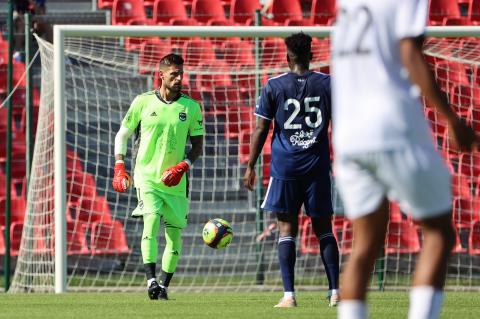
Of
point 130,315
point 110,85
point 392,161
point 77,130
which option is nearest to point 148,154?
point 130,315

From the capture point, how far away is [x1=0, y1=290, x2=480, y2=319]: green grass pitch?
23.3 feet

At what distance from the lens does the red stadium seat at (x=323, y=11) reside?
13.8 m

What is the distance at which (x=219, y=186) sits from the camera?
12312 millimetres

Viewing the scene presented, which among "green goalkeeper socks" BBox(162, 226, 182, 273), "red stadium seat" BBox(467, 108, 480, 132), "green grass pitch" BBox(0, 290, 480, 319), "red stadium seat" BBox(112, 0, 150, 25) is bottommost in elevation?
"green grass pitch" BBox(0, 290, 480, 319)

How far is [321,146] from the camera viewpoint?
26.2ft

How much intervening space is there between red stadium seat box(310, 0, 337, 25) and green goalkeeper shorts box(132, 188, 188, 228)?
5.29 m

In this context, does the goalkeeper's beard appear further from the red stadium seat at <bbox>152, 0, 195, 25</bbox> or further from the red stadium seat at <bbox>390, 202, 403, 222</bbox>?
the red stadium seat at <bbox>152, 0, 195, 25</bbox>

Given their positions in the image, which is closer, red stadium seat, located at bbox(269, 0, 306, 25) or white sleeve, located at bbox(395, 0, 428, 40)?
white sleeve, located at bbox(395, 0, 428, 40)

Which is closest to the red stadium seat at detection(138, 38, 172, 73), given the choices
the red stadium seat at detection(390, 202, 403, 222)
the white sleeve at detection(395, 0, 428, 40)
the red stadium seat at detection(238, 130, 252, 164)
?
the red stadium seat at detection(238, 130, 252, 164)

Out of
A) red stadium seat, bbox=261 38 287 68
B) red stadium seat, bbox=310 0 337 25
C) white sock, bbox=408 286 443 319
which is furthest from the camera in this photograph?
red stadium seat, bbox=310 0 337 25

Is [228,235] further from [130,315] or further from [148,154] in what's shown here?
[130,315]

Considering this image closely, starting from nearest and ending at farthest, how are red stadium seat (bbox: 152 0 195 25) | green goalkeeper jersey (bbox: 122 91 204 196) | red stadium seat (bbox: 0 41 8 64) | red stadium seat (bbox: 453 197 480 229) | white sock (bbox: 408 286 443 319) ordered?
white sock (bbox: 408 286 443 319), green goalkeeper jersey (bbox: 122 91 204 196), red stadium seat (bbox: 453 197 480 229), red stadium seat (bbox: 0 41 8 64), red stadium seat (bbox: 152 0 195 25)

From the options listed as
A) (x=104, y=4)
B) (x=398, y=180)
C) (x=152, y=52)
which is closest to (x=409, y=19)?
(x=398, y=180)

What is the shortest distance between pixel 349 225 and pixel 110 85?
317 centimetres
